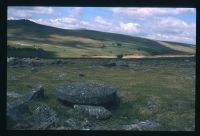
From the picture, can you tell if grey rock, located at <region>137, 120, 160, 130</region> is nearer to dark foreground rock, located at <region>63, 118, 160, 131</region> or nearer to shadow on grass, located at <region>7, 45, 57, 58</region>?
dark foreground rock, located at <region>63, 118, 160, 131</region>

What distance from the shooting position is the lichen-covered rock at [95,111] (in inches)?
410

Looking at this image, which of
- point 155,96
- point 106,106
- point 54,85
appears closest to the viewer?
point 106,106

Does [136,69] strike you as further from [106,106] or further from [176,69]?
[106,106]

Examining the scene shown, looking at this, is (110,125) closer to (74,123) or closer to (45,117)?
(74,123)

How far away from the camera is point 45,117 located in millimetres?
9109

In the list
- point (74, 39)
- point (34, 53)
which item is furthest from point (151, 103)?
point (34, 53)

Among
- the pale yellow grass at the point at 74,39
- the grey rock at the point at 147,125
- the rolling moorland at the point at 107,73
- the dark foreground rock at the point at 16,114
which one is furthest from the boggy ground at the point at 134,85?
the dark foreground rock at the point at 16,114

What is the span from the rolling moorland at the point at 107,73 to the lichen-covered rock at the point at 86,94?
28 cm

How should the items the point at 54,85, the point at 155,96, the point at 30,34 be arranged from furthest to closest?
the point at 155,96 < the point at 54,85 < the point at 30,34

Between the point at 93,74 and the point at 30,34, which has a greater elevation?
the point at 30,34

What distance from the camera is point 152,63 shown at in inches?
504

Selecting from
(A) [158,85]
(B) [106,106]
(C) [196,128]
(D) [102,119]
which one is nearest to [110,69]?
(A) [158,85]
